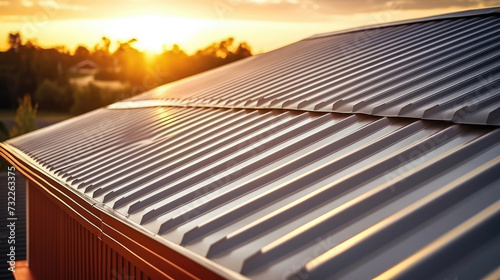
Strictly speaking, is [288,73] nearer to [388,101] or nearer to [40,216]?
[388,101]

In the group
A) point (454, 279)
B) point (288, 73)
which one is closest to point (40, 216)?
point (288, 73)

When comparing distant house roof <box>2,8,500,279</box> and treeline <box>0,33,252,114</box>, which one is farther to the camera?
treeline <box>0,33,252,114</box>

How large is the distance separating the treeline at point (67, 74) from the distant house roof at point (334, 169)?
46749 millimetres

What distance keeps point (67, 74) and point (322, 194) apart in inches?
2392

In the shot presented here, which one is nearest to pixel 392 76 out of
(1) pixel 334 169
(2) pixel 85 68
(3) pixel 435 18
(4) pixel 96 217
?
(1) pixel 334 169

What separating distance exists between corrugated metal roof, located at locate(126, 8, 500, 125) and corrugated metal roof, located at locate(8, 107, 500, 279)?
0.75 feet

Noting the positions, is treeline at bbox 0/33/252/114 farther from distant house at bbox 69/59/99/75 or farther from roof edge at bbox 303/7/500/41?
roof edge at bbox 303/7/500/41

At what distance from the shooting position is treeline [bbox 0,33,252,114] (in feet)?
186

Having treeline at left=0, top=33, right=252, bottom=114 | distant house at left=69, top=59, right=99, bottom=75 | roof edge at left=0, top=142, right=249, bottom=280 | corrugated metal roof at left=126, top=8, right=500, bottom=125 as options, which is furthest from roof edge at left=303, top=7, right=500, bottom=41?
distant house at left=69, top=59, right=99, bottom=75

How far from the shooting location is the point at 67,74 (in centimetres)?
5997

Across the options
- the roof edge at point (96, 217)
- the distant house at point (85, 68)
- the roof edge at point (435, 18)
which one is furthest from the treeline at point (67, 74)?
the roof edge at point (96, 217)

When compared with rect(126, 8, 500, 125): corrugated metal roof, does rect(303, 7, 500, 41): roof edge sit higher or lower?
higher

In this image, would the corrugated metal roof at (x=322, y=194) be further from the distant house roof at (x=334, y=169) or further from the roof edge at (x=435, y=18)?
the roof edge at (x=435, y=18)

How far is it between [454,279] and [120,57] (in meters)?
60.4
